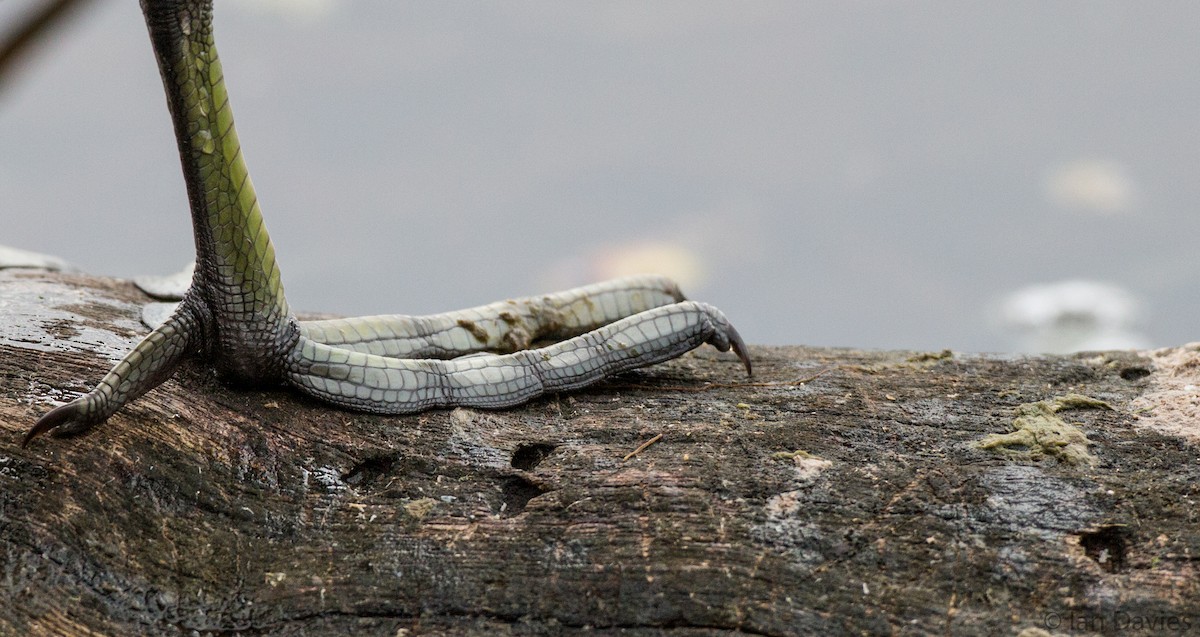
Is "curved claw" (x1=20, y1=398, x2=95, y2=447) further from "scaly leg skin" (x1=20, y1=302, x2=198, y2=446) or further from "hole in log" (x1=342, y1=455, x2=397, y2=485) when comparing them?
"hole in log" (x1=342, y1=455, x2=397, y2=485)

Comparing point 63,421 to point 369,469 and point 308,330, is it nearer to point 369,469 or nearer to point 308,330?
point 369,469

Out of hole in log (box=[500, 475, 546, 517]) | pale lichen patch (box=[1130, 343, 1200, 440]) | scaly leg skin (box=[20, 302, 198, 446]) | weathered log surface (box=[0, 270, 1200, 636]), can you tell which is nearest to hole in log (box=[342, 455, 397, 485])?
weathered log surface (box=[0, 270, 1200, 636])

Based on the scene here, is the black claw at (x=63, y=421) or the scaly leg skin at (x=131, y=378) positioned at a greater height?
the scaly leg skin at (x=131, y=378)

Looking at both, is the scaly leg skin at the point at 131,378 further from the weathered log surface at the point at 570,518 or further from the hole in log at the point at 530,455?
the hole in log at the point at 530,455

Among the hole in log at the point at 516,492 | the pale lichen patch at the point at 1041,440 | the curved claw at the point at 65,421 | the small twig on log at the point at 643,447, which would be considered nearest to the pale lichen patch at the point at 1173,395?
the pale lichen patch at the point at 1041,440

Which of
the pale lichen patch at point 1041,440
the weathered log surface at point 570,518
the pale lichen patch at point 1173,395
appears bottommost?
the weathered log surface at point 570,518

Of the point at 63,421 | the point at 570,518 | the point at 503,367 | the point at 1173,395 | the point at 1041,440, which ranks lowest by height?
the point at 570,518

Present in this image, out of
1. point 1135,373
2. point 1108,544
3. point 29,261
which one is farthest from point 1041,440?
point 29,261

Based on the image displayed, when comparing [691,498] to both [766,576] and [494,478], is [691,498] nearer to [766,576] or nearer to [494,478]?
[766,576]
